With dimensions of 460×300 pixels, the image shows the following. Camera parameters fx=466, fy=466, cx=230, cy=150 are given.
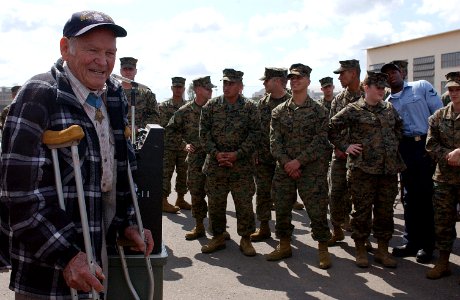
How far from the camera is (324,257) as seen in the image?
5.29m

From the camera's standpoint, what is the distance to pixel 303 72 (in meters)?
5.39

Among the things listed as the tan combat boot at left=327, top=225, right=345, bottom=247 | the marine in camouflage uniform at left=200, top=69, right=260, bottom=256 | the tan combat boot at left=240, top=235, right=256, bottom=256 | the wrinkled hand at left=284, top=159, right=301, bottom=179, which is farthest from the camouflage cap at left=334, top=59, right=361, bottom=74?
the tan combat boot at left=240, top=235, right=256, bottom=256

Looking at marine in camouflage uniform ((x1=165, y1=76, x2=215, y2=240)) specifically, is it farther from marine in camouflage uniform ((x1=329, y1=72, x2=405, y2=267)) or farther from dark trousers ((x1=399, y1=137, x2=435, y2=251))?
dark trousers ((x1=399, y1=137, x2=435, y2=251))

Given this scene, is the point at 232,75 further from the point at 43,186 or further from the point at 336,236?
the point at 43,186

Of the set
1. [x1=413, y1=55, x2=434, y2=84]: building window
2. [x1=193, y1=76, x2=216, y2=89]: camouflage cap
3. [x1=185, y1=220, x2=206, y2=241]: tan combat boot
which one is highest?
[x1=413, y1=55, x2=434, y2=84]: building window

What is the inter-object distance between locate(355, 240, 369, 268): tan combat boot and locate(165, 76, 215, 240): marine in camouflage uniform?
7.21ft

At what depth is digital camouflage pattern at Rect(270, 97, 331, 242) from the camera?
529 centimetres

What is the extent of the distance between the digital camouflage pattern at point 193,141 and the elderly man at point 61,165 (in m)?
4.31

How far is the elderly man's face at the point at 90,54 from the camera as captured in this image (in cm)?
202

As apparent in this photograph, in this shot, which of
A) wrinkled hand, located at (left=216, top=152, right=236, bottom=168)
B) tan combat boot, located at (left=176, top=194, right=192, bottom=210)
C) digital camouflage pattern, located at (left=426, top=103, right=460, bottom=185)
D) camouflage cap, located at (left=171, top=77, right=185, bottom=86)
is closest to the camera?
digital camouflage pattern, located at (left=426, top=103, right=460, bottom=185)

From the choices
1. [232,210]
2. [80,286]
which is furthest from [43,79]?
[232,210]

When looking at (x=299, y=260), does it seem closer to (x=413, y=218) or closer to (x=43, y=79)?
(x=413, y=218)

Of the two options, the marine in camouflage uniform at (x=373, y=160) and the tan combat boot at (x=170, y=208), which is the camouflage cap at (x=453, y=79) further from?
the tan combat boot at (x=170, y=208)

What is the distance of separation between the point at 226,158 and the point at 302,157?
3.21 feet
